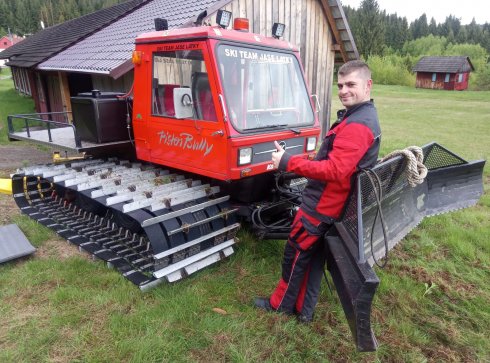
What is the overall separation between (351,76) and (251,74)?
136 centimetres

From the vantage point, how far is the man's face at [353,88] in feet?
8.16

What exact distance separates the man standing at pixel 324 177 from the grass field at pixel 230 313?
0.80 ft

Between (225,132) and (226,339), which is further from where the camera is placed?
(225,132)

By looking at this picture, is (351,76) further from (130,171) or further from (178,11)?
(178,11)

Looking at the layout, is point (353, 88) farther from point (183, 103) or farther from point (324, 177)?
point (183, 103)

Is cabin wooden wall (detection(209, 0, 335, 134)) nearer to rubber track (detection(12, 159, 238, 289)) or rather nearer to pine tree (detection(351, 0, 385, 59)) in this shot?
rubber track (detection(12, 159, 238, 289))

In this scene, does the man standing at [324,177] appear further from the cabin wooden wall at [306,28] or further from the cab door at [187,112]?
the cabin wooden wall at [306,28]

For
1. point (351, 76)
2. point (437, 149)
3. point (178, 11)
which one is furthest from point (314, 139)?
point (178, 11)

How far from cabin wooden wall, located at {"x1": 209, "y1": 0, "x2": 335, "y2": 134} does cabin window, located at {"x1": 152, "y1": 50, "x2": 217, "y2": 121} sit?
3.52 metres

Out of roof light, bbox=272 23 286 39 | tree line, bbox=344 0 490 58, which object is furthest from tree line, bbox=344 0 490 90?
roof light, bbox=272 23 286 39

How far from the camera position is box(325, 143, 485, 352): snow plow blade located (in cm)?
219

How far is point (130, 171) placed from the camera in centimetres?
434

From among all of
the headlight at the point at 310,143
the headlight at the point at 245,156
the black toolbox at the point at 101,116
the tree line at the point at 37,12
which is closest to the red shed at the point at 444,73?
the headlight at the point at 310,143

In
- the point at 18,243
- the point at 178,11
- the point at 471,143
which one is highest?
the point at 178,11
